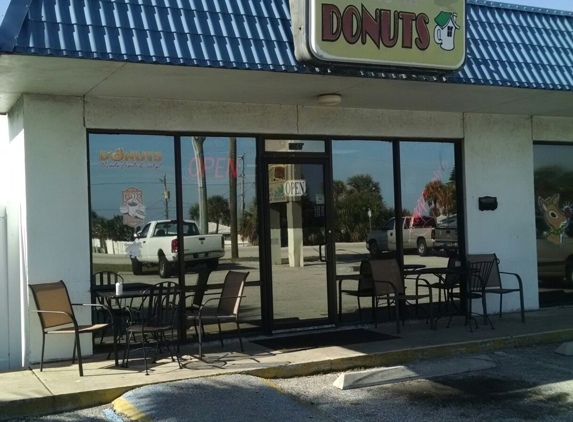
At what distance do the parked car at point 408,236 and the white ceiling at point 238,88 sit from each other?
67.7 inches

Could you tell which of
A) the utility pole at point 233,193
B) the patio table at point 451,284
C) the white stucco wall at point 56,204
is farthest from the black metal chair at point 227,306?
the patio table at point 451,284

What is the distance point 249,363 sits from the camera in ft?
26.0

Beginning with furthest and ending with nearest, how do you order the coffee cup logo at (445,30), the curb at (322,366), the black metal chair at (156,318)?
the coffee cup logo at (445,30), the black metal chair at (156,318), the curb at (322,366)

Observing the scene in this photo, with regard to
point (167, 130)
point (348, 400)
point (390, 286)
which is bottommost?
point (348, 400)

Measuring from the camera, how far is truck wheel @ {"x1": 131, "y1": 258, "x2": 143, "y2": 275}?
885 cm

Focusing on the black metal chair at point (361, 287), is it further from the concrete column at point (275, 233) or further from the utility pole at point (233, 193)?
the utility pole at point (233, 193)

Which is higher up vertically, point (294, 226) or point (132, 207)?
point (132, 207)

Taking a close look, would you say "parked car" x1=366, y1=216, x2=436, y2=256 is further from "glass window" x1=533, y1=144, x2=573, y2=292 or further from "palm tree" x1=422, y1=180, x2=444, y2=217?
"glass window" x1=533, y1=144, x2=573, y2=292

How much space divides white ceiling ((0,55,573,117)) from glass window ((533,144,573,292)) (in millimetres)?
1368

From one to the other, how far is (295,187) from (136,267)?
2.48 metres

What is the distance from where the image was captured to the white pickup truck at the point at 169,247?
29.2ft

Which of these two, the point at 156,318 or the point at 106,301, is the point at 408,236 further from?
the point at 106,301

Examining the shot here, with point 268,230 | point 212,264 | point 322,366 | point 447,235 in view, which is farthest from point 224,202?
point 447,235

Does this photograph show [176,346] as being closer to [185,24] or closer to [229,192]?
[229,192]
